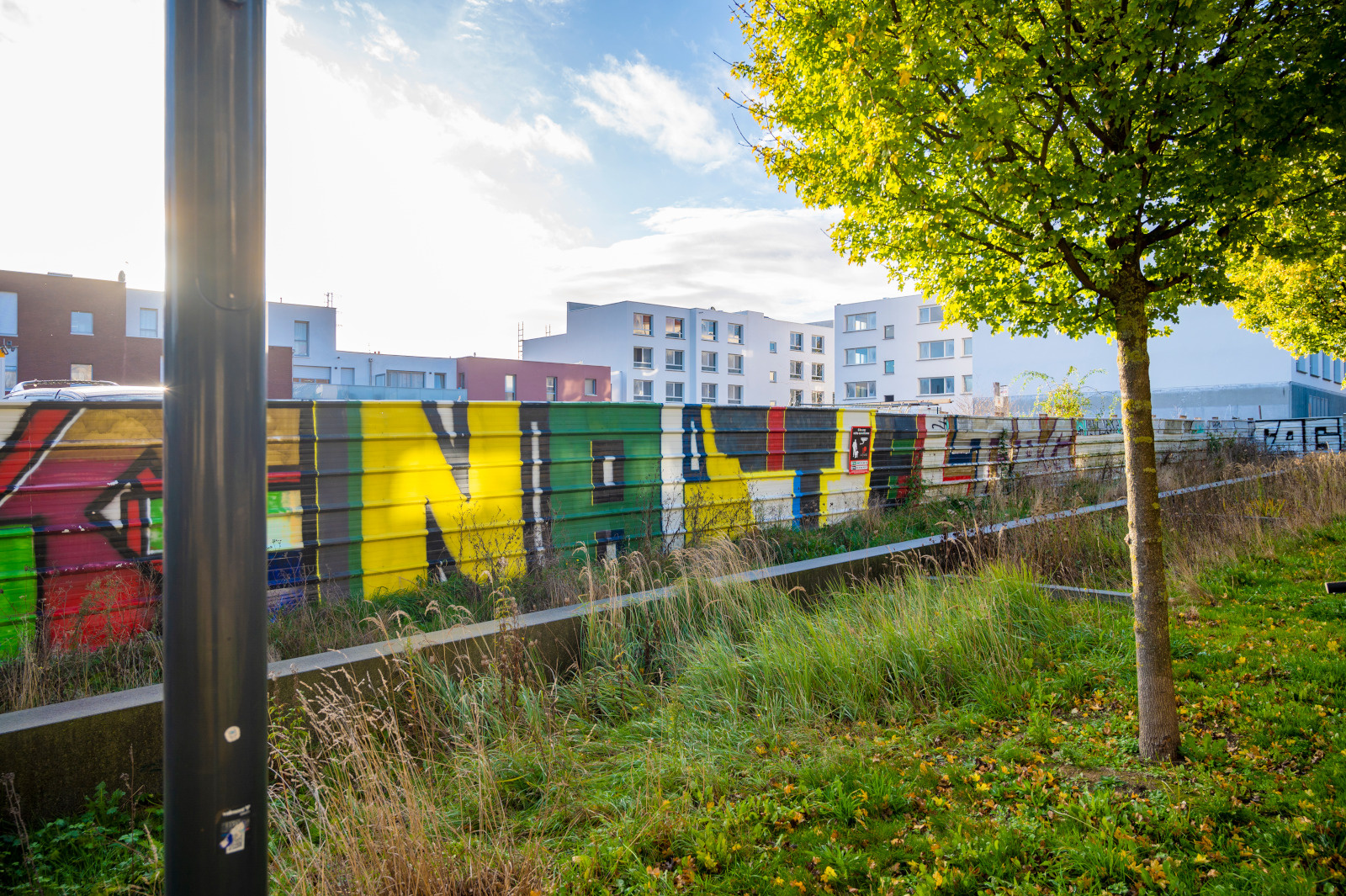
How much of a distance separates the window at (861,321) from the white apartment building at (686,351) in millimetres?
9642

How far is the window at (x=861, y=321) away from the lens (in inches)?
2810

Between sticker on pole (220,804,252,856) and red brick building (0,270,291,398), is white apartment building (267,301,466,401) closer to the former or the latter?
red brick building (0,270,291,398)

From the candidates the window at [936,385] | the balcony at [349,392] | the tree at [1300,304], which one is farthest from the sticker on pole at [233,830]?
the window at [936,385]

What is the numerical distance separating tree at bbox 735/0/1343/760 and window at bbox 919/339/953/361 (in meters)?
65.1

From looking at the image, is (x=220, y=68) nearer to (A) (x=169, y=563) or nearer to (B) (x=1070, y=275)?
(A) (x=169, y=563)

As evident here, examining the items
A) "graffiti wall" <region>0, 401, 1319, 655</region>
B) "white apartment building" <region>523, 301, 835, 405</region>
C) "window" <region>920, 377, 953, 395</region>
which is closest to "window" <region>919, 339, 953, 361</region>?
"window" <region>920, 377, 953, 395</region>

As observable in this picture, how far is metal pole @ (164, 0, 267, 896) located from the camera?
4.43ft

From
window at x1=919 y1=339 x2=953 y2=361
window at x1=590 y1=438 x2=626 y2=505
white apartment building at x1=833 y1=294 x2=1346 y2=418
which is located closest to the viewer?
window at x1=590 y1=438 x2=626 y2=505

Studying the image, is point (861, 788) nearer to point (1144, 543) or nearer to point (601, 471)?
point (1144, 543)

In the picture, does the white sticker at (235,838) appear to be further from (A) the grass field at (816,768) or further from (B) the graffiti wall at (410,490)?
(B) the graffiti wall at (410,490)

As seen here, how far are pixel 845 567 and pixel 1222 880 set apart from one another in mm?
4447

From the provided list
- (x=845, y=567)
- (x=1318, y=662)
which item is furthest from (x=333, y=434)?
(x=1318, y=662)

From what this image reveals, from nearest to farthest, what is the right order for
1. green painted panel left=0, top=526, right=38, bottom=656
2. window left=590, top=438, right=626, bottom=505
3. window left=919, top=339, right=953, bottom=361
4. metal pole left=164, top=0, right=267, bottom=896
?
metal pole left=164, top=0, right=267, bottom=896, green painted panel left=0, top=526, right=38, bottom=656, window left=590, top=438, right=626, bottom=505, window left=919, top=339, right=953, bottom=361

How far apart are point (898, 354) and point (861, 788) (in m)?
70.2
